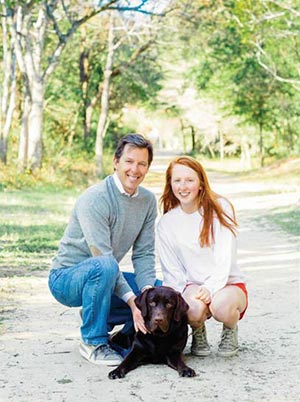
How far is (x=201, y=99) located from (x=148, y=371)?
157 ft

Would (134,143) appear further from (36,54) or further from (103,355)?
(36,54)

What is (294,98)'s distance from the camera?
1533 inches

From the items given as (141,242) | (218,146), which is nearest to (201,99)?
(218,146)

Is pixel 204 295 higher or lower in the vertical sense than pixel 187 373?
higher

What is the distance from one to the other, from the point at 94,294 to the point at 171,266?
0.59 metres

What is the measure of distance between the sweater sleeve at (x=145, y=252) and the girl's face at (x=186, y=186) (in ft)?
0.73

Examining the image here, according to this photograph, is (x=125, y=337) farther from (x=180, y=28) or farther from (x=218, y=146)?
(x=218, y=146)

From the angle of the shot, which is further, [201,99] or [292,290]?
[201,99]

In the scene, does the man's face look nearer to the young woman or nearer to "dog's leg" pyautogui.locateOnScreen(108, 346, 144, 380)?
the young woman

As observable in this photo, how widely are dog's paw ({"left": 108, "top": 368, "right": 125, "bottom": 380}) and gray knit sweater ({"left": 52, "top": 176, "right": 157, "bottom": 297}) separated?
593 millimetres

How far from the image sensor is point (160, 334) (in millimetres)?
5191

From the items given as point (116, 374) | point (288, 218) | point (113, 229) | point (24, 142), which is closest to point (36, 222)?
point (288, 218)

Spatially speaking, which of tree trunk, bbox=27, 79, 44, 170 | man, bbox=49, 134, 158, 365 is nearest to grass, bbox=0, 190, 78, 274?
tree trunk, bbox=27, 79, 44, 170

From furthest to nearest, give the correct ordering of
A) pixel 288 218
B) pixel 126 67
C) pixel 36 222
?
pixel 126 67, pixel 288 218, pixel 36 222
